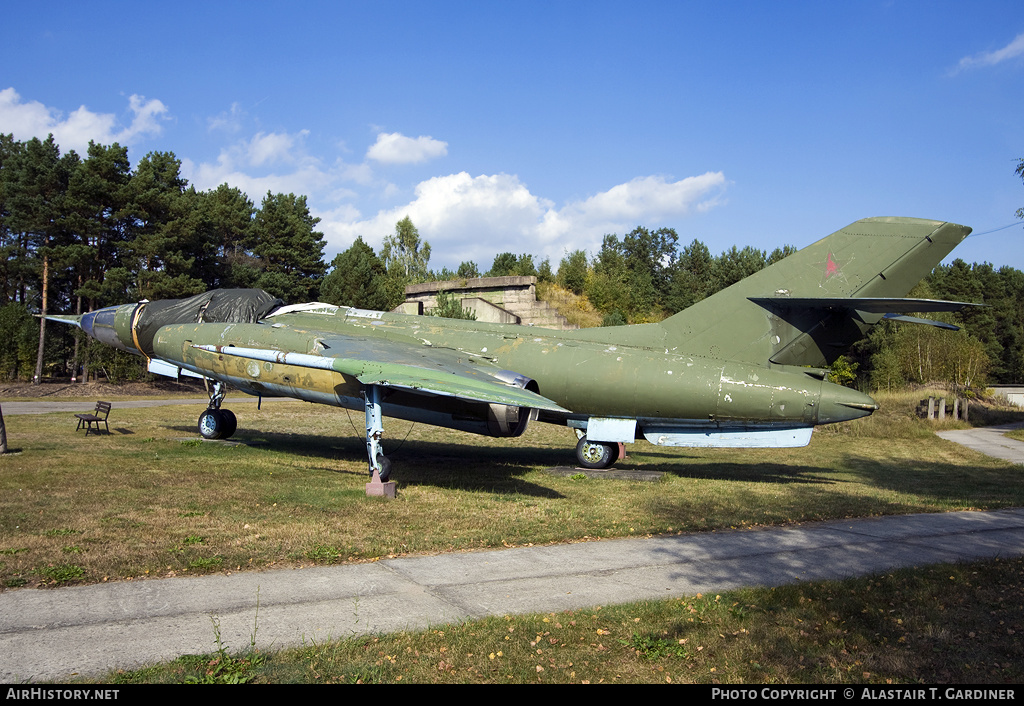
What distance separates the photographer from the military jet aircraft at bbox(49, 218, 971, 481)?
1364 cm

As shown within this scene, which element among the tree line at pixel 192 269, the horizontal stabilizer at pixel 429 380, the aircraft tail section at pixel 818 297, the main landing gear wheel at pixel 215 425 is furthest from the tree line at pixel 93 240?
the aircraft tail section at pixel 818 297

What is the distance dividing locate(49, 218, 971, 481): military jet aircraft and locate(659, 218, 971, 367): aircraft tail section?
0.10ft

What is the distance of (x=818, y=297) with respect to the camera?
14.5 m

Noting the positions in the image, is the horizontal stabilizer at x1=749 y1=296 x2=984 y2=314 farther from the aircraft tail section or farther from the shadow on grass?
the shadow on grass

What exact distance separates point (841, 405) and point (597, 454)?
5.33 metres

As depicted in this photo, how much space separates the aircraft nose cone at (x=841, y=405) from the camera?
13492 millimetres

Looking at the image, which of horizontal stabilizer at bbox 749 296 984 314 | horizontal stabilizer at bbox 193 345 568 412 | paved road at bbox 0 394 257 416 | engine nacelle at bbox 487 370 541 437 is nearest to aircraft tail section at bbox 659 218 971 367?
horizontal stabilizer at bbox 749 296 984 314

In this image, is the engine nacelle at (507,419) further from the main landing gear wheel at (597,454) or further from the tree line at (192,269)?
the tree line at (192,269)

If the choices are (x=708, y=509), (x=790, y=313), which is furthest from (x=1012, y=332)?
(x=708, y=509)

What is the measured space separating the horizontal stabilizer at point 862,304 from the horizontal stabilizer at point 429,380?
618cm

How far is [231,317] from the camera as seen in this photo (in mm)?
16391

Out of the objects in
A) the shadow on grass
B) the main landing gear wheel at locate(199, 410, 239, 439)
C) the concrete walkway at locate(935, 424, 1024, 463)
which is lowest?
the shadow on grass

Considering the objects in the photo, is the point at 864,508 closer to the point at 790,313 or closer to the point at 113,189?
the point at 790,313

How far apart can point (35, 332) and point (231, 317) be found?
3277 centimetres
